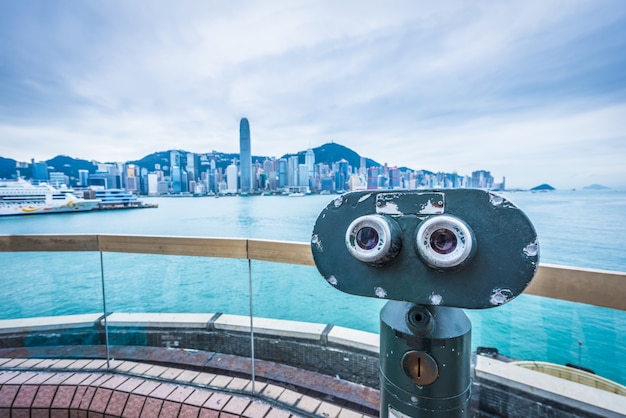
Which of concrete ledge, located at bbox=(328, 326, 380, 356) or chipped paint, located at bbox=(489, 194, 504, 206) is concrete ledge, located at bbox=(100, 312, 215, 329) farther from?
chipped paint, located at bbox=(489, 194, 504, 206)

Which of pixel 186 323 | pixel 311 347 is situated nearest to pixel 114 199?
pixel 186 323

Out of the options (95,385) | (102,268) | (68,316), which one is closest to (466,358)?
(95,385)

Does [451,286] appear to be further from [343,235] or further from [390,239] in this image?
[343,235]

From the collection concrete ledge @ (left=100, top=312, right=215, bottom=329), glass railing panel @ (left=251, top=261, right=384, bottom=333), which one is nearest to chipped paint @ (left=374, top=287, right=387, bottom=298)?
glass railing panel @ (left=251, top=261, right=384, bottom=333)

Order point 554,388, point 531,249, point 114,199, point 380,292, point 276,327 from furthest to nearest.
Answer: point 114,199
point 276,327
point 554,388
point 380,292
point 531,249

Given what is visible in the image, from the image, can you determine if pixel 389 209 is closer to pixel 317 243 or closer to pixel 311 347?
pixel 317 243

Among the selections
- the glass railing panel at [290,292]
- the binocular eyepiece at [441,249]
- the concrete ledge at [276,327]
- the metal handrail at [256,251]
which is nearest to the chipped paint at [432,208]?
the binocular eyepiece at [441,249]

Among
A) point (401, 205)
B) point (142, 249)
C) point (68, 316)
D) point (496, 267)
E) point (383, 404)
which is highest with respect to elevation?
point (401, 205)

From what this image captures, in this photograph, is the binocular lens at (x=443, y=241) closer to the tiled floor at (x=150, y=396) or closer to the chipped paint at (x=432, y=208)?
the chipped paint at (x=432, y=208)
